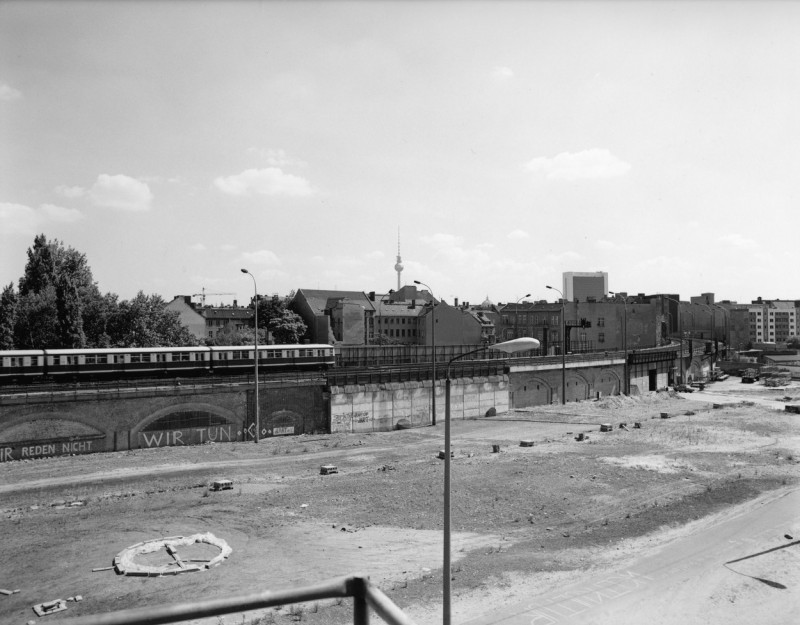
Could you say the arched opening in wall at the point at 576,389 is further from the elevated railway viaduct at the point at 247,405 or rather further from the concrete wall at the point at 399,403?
the concrete wall at the point at 399,403

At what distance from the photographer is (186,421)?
133 feet

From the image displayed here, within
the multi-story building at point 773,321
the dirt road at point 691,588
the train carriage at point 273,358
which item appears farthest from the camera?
the multi-story building at point 773,321

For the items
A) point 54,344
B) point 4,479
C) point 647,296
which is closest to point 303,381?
point 4,479

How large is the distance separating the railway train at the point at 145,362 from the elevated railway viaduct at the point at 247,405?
274cm

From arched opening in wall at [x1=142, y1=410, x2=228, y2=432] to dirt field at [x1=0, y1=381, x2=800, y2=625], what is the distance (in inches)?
77.8

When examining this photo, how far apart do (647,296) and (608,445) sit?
305 feet

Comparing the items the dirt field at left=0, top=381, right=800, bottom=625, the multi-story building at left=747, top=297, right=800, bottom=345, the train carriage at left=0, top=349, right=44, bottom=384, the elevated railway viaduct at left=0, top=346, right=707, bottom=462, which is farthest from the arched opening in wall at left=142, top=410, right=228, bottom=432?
the multi-story building at left=747, top=297, right=800, bottom=345

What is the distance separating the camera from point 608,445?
139 feet

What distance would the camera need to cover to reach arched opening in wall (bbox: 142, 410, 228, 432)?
39.2 metres

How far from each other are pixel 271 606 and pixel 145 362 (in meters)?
42.4

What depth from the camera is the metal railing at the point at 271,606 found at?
2.73 m

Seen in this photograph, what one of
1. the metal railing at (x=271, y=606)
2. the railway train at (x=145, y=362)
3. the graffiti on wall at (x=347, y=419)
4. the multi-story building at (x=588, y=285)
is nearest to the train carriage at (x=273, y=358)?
the railway train at (x=145, y=362)

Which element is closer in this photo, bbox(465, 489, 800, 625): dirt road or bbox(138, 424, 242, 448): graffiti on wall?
bbox(465, 489, 800, 625): dirt road

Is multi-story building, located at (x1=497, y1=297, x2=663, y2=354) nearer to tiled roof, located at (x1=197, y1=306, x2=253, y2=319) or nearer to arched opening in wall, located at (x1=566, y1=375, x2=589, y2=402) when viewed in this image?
arched opening in wall, located at (x1=566, y1=375, x2=589, y2=402)
